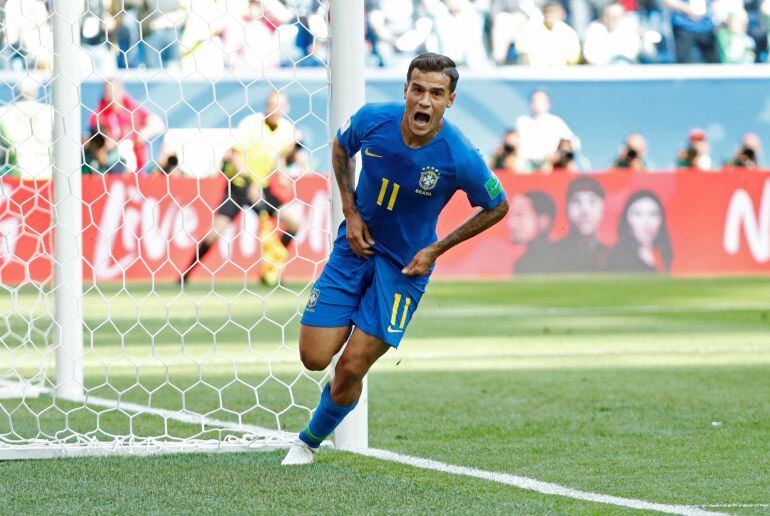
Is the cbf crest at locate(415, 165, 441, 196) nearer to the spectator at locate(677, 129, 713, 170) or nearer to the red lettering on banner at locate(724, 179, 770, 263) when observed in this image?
the red lettering on banner at locate(724, 179, 770, 263)

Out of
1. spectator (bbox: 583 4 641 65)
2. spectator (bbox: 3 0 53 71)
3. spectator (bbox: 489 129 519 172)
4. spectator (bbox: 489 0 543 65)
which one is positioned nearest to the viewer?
spectator (bbox: 3 0 53 71)

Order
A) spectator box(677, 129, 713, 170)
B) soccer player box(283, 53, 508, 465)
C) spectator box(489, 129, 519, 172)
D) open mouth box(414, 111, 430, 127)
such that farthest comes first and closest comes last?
1. spectator box(677, 129, 713, 170)
2. spectator box(489, 129, 519, 172)
3. soccer player box(283, 53, 508, 465)
4. open mouth box(414, 111, 430, 127)

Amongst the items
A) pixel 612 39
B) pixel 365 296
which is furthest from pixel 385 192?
pixel 612 39

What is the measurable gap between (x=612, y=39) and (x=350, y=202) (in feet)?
59.3

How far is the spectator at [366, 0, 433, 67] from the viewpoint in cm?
2195

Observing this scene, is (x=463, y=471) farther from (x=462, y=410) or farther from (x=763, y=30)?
(x=763, y=30)

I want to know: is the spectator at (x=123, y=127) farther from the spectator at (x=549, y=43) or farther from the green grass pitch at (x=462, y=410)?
the spectator at (x=549, y=43)

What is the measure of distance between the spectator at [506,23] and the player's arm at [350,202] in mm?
17202

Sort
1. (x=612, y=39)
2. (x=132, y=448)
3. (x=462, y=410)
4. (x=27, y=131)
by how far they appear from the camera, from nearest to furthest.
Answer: (x=132, y=448) < (x=462, y=410) < (x=27, y=131) < (x=612, y=39)

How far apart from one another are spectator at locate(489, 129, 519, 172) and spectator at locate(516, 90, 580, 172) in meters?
1.21

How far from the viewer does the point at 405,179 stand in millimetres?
5164

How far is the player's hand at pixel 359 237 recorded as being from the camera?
17.5ft

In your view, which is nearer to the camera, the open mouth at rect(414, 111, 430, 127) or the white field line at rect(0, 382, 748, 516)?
the white field line at rect(0, 382, 748, 516)

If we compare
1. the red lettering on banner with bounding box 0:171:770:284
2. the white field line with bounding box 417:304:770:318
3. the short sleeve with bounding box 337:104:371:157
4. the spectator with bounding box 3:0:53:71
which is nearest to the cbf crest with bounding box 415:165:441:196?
the short sleeve with bounding box 337:104:371:157
